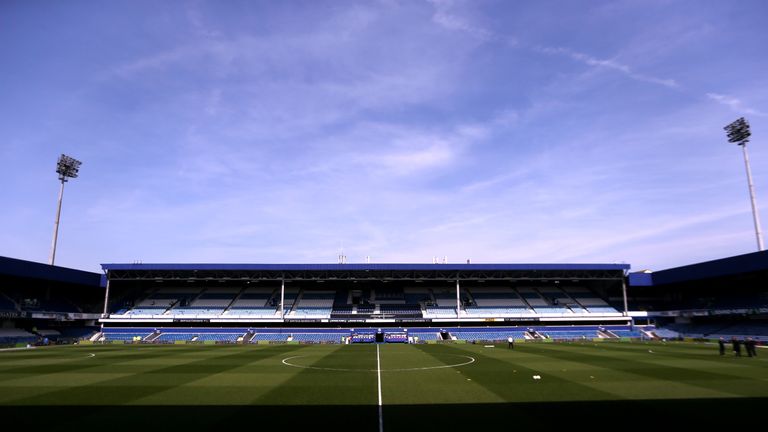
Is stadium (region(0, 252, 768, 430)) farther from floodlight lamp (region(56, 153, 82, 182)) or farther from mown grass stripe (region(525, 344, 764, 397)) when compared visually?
floodlight lamp (region(56, 153, 82, 182))

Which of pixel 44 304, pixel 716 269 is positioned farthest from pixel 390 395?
pixel 44 304

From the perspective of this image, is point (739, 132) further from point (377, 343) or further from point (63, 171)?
point (63, 171)

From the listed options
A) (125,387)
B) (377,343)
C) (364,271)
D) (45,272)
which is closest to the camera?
(125,387)

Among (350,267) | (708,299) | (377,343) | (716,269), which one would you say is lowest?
(377,343)

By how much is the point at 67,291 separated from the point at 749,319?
3695 inches

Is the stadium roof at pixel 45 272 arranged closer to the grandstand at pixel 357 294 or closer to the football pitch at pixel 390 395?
the grandstand at pixel 357 294

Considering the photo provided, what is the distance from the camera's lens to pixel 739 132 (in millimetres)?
55250

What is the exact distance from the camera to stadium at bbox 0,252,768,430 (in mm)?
13727

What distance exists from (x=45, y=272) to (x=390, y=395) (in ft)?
197

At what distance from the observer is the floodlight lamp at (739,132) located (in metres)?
54.6

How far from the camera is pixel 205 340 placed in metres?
59.0

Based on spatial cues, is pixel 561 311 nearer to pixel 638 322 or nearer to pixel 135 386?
pixel 638 322

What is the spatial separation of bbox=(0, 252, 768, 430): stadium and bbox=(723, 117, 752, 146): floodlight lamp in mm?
15852

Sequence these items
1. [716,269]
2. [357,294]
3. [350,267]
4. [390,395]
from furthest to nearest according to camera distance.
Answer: [357,294]
[350,267]
[716,269]
[390,395]
